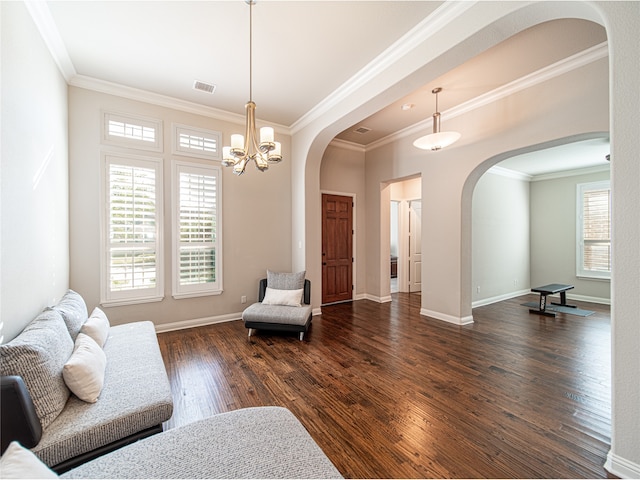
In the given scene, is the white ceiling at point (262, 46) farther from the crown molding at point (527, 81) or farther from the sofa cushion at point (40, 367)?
the sofa cushion at point (40, 367)

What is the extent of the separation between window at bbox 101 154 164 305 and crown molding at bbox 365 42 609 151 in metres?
4.38

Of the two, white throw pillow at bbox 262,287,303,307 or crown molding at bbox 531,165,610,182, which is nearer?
white throw pillow at bbox 262,287,303,307

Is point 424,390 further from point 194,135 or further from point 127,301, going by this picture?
point 194,135

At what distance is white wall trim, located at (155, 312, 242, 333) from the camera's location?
401cm

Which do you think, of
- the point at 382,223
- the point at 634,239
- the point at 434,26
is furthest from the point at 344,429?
the point at 382,223

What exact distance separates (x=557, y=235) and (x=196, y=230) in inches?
316

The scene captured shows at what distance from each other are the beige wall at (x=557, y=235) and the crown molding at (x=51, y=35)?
907 cm

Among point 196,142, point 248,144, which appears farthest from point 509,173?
point 196,142

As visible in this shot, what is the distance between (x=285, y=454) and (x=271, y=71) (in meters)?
3.62

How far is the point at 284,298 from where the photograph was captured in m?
4.02

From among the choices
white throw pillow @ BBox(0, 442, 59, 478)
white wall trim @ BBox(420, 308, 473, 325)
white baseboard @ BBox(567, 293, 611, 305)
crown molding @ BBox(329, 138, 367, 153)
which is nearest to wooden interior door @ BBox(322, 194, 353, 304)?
crown molding @ BBox(329, 138, 367, 153)

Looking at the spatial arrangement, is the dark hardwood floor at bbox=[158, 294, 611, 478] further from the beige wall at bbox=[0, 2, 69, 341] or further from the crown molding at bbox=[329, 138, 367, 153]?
the crown molding at bbox=[329, 138, 367, 153]

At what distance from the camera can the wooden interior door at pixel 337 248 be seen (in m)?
5.63

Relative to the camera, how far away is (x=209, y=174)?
4273mm
